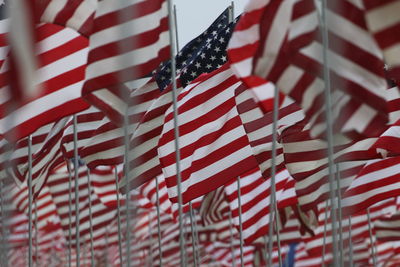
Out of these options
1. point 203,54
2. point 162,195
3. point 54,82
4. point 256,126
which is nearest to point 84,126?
point 203,54

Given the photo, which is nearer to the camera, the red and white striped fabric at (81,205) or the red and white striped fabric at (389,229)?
the red and white striped fabric at (389,229)

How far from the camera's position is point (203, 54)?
1667cm

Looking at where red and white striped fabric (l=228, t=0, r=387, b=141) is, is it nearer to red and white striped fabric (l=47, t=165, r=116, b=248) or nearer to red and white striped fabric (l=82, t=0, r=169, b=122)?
red and white striped fabric (l=82, t=0, r=169, b=122)

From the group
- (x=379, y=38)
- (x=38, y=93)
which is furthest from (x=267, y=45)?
(x=38, y=93)

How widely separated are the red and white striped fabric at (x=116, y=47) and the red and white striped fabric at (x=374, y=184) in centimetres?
459

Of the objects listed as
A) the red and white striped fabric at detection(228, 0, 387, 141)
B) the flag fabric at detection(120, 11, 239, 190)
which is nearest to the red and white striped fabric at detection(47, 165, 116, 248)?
the flag fabric at detection(120, 11, 239, 190)

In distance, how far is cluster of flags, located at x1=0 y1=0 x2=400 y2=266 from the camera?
969cm

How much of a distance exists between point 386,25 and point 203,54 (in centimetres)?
771

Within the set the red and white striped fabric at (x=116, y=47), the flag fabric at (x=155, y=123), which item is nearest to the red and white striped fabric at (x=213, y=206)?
the flag fabric at (x=155, y=123)

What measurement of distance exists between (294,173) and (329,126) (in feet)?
17.2

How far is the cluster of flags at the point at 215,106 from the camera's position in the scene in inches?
381

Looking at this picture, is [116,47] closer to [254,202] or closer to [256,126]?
[256,126]

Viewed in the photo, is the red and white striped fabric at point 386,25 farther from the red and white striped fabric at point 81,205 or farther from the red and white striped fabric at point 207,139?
the red and white striped fabric at point 81,205

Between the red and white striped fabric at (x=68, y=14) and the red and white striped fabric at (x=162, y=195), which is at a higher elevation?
the red and white striped fabric at (x=162, y=195)
